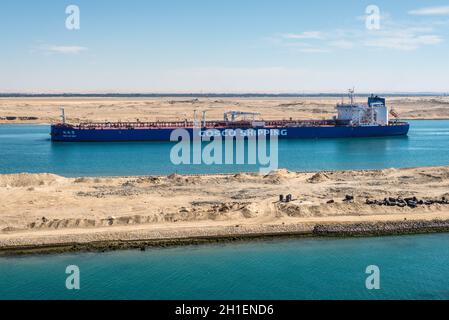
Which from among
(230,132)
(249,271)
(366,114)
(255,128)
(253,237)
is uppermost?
(366,114)

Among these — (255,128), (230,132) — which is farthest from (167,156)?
(255,128)

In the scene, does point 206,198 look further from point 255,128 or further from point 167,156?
point 255,128

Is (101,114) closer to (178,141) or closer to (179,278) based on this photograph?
(178,141)

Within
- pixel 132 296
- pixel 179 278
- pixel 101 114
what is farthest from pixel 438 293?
pixel 101 114

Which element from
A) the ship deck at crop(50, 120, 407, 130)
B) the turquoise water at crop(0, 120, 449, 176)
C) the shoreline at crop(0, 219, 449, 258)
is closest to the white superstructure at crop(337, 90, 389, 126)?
the ship deck at crop(50, 120, 407, 130)

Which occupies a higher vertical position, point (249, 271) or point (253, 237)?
point (253, 237)
